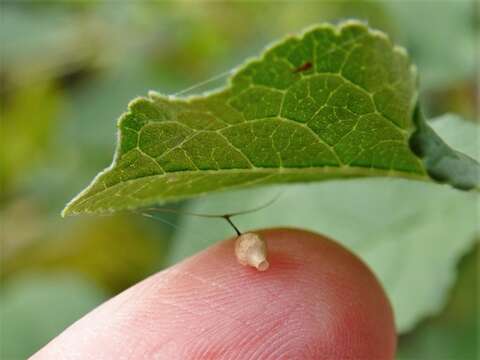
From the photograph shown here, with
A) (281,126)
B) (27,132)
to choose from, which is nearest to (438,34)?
(281,126)

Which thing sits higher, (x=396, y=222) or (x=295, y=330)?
(x=295, y=330)

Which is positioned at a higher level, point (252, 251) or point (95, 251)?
point (252, 251)

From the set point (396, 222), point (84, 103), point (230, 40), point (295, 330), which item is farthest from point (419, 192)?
point (84, 103)

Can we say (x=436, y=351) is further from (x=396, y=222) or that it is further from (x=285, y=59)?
(x=285, y=59)

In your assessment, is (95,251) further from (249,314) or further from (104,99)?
(249,314)

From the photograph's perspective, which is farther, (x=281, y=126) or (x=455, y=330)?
(x=455, y=330)

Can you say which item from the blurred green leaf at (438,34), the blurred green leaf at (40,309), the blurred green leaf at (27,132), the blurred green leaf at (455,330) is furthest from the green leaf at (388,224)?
the blurred green leaf at (27,132)

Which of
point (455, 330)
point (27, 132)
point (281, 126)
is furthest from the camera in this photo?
point (27, 132)
